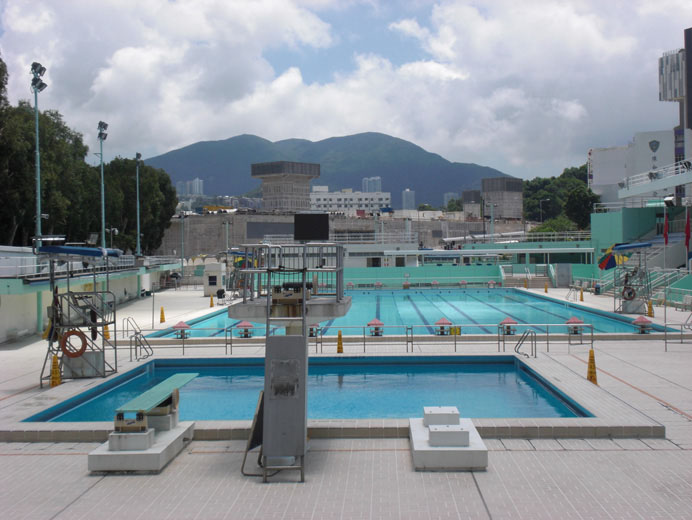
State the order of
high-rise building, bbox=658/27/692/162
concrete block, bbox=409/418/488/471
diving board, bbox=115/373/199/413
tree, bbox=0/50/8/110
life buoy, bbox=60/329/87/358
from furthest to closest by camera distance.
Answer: high-rise building, bbox=658/27/692/162
tree, bbox=0/50/8/110
life buoy, bbox=60/329/87/358
diving board, bbox=115/373/199/413
concrete block, bbox=409/418/488/471

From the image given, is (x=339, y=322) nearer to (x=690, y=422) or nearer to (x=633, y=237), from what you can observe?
(x=690, y=422)

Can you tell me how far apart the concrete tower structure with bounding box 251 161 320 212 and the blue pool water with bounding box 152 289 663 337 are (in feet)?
265

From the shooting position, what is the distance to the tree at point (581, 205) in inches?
2729

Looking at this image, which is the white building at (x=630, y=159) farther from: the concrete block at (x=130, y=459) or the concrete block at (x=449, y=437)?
the concrete block at (x=130, y=459)

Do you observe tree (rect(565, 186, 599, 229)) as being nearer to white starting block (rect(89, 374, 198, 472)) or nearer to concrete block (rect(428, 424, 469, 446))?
concrete block (rect(428, 424, 469, 446))

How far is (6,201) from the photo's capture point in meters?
28.8

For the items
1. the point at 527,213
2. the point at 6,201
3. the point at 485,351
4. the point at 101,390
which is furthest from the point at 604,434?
the point at 527,213

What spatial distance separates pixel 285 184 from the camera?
118 meters

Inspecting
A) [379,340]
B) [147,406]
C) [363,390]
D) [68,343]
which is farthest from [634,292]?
[147,406]

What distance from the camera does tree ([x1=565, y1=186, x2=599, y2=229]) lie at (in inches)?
2729

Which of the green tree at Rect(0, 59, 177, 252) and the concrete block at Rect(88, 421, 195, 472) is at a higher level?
the green tree at Rect(0, 59, 177, 252)

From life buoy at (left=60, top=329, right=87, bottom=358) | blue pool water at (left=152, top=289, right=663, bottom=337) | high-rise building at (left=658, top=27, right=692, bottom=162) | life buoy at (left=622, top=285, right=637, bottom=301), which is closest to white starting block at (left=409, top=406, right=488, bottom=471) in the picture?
life buoy at (left=60, top=329, right=87, bottom=358)

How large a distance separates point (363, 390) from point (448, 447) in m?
6.07

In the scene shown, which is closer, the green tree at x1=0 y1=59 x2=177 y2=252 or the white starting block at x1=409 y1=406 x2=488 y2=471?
the white starting block at x1=409 y1=406 x2=488 y2=471
